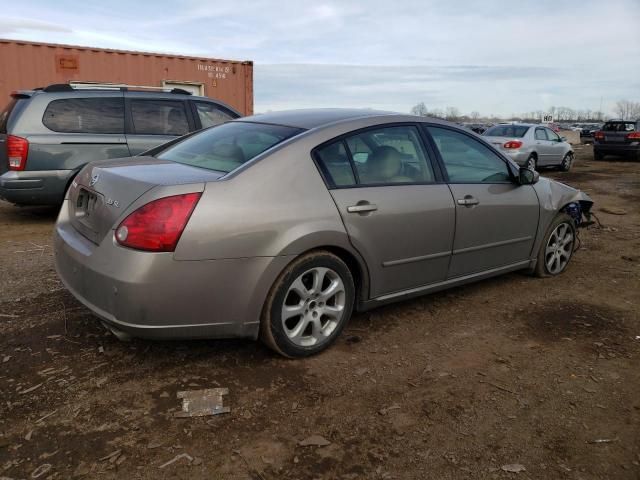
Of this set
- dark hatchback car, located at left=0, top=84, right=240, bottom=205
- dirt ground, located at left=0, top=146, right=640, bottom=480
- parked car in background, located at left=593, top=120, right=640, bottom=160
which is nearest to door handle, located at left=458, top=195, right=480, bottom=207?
dirt ground, located at left=0, top=146, right=640, bottom=480

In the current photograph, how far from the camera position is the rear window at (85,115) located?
21.8ft

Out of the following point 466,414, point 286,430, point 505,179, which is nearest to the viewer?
point 286,430

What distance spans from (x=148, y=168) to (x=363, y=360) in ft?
5.73

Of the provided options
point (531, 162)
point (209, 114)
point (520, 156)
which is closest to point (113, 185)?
point (209, 114)

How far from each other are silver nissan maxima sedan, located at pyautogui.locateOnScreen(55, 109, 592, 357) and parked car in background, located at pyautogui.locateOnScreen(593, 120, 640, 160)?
18.1m

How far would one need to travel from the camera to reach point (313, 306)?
3.25 m

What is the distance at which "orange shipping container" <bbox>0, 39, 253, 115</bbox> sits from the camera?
11.2 metres

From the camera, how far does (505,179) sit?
14.5 feet

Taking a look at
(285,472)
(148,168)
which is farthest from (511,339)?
(148,168)

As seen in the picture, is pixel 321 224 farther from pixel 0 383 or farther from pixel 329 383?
pixel 0 383

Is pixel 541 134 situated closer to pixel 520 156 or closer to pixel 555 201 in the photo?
pixel 520 156

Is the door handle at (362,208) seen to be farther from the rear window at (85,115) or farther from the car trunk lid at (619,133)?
the car trunk lid at (619,133)

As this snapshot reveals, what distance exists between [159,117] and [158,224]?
5.06 metres

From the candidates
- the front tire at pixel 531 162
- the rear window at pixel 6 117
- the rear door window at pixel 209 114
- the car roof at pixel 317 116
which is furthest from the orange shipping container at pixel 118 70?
the car roof at pixel 317 116
